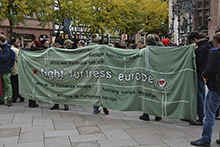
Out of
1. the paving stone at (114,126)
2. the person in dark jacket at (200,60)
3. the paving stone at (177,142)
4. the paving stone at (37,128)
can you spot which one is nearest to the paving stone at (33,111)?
the paving stone at (37,128)

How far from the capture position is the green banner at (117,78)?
5.49m

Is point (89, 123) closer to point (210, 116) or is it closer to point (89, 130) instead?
point (89, 130)

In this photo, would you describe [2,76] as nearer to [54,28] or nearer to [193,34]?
[193,34]

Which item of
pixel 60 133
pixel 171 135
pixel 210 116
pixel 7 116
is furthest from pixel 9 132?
pixel 210 116

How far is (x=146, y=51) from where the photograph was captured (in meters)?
5.90

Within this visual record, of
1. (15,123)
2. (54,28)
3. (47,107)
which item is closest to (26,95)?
(47,107)

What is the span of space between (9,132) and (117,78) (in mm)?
2619

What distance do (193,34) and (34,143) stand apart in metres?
4.02

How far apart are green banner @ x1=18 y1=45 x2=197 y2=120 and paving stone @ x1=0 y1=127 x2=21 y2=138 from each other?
1853 mm

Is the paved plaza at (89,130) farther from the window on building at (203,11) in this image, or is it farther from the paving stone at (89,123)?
the window on building at (203,11)

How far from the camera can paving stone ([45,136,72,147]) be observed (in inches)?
176

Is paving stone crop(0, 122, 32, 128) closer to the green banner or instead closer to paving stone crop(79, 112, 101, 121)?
paving stone crop(79, 112, 101, 121)

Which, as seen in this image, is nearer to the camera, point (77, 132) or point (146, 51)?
point (77, 132)

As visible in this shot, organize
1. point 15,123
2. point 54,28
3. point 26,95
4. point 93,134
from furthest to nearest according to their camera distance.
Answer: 1. point 54,28
2. point 26,95
3. point 15,123
4. point 93,134
